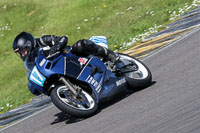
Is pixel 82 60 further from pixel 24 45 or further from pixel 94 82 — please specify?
pixel 24 45

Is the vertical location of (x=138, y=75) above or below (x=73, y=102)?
below

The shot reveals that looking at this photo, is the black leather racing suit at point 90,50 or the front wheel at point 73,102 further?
the black leather racing suit at point 90,50

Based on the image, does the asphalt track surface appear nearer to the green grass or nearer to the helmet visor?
the helmet visor

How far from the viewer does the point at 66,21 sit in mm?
18266

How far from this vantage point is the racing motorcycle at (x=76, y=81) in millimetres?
5926

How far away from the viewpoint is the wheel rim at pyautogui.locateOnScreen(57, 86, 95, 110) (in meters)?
5.91

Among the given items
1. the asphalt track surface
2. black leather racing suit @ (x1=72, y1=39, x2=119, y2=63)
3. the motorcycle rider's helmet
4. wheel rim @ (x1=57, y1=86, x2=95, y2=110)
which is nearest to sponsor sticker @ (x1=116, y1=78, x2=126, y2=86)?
the asphalt track surface

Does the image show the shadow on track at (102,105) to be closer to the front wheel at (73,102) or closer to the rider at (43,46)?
the front wheel at (73,102)

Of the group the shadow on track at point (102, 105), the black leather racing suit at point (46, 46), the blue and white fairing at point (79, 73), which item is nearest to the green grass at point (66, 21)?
the shadow on track at point (102, 105)

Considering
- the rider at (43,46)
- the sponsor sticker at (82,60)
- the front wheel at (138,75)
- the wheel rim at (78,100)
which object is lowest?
the front wheel at (138,75)

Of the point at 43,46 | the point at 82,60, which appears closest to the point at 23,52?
the point at 43,46

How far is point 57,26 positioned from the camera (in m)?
18.2

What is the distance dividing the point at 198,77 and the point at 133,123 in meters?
1.90

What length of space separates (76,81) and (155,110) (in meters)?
1.59
